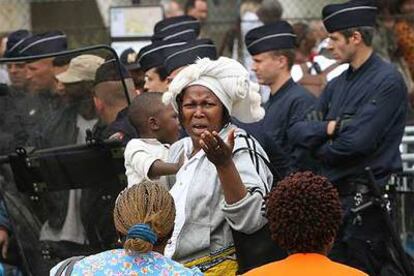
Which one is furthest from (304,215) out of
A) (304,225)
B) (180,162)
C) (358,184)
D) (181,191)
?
(358,184)

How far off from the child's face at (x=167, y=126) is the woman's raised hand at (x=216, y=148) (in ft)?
5.43

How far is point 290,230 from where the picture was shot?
532cm

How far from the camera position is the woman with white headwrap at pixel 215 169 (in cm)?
632

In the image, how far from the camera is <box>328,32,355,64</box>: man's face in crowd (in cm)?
908

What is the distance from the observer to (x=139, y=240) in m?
5.36

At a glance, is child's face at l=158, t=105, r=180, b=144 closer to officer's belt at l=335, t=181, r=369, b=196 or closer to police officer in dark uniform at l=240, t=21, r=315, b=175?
police officer in dark uniform at l=240, t=21, r=315, b=175

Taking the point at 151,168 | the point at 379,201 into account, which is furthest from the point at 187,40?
the point at 151,168

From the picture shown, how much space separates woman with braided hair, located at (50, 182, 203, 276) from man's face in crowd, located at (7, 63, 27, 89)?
2.56m

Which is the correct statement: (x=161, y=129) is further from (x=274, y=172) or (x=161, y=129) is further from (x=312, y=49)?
(x=312, y=49)

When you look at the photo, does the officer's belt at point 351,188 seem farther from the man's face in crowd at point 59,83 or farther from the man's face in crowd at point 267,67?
the man's face in crowd at point 59,83

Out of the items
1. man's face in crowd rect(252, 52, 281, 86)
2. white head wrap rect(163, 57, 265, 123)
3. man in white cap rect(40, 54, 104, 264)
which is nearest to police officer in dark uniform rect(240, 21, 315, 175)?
man's face in crowd rect(252, 52, 281, 86)

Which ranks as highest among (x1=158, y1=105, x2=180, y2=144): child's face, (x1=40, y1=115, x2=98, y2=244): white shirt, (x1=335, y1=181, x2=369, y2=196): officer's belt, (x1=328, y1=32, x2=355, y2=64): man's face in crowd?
(x1=328, y1=32, x2=355, y2=64): man's face in crowd

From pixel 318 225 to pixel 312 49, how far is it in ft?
28.3

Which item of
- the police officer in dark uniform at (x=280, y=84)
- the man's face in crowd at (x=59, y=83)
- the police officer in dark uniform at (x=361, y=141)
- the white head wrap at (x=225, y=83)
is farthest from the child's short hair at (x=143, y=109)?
the police officer in dark uniform at (x=361, y=141)
